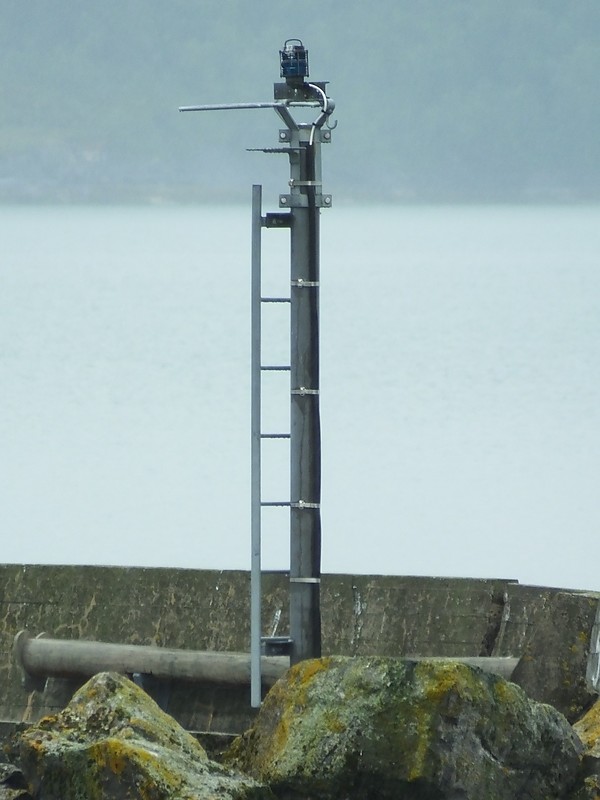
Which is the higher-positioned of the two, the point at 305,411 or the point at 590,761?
the point at 305,411

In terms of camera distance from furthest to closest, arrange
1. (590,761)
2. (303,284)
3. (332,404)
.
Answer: (332,404) < (303,284) < (590,761)

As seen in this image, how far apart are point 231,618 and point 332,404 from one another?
91.2 ft

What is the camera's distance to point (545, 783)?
277 inches

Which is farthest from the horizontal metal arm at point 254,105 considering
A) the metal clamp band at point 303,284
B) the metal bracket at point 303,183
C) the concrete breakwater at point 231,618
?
the concrete breakwater at point 231,618

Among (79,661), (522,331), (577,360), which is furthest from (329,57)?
(79,661)

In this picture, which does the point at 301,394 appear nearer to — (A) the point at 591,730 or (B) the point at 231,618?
(B) the point at 231,618

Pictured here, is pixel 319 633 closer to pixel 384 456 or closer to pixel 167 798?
pixel 167 798

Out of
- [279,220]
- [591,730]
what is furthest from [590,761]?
[279,220]

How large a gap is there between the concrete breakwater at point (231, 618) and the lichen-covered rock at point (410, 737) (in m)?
0.89

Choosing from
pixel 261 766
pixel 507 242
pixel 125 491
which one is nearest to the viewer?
pixel 261 766

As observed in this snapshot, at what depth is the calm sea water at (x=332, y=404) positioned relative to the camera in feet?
75.0

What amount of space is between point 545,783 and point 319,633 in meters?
1.23

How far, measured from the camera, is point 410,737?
6.80m

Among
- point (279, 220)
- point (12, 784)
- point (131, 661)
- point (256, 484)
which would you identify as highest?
point (279, 220)
